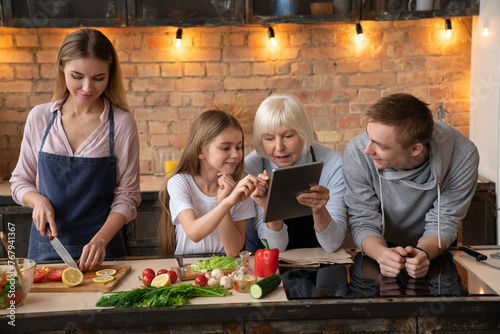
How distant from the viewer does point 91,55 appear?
7.08 ft

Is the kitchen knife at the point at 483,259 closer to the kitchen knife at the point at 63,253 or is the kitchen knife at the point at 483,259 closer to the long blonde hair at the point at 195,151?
the long blonde hair at the point at 195,151

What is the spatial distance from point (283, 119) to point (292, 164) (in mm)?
212

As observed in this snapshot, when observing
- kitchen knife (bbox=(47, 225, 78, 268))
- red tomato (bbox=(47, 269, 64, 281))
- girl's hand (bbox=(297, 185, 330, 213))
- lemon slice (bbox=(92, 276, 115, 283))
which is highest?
girl's hand (bbox=(297, 185, 330, 213))

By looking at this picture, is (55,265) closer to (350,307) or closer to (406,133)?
(350,307)

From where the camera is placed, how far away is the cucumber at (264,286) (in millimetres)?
1683

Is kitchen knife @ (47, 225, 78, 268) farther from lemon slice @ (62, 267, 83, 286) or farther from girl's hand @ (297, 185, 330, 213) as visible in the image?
girl's hand @ (297, 185, 330, 213)

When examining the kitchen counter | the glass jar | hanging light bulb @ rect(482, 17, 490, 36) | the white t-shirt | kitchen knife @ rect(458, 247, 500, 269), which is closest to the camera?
the kitchen counter

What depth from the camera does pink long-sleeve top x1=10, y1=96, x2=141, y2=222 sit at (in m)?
2.26

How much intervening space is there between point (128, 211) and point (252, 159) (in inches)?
23.7

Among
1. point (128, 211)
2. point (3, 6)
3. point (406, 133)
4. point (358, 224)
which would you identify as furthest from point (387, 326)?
point (3, 6)

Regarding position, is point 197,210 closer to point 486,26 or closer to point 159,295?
point 159,295

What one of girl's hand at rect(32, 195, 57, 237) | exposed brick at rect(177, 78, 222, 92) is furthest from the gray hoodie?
exposed brick at rect(177, 78, 222, 92)

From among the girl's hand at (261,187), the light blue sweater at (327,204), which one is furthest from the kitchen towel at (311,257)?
the girl's hand at (261,187)

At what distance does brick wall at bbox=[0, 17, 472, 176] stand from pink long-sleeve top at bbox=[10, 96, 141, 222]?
1782mm
